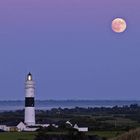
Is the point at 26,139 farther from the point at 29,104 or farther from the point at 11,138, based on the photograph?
the point at 29,104

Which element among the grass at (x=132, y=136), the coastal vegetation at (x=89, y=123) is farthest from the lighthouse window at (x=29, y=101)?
the grass at (x=132, y=136)

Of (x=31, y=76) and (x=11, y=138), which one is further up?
(x=31, y=76)

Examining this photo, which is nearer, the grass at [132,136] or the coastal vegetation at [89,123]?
the grass at [132,136]

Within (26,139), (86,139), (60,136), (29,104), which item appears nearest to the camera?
→ (86,139)

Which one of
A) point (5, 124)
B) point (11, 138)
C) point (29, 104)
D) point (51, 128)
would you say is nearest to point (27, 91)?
point (29, 104)

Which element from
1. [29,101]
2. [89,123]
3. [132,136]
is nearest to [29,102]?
[29,101]

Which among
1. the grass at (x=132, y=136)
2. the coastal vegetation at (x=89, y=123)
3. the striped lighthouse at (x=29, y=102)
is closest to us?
the grass at (x=132, y=136)

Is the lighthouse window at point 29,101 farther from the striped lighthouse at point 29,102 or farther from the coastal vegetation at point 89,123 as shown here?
the coastal vegetation at point 89,123

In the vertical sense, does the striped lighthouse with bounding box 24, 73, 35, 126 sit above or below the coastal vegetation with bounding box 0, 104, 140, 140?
above

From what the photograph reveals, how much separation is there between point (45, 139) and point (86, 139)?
12.3 ft

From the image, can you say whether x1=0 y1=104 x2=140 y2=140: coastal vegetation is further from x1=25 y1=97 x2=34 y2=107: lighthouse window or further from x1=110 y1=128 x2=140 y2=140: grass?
x1=25 y1=97 x2=34 y2=107: lighthouse window

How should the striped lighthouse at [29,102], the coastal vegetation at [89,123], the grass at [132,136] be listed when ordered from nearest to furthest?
the grass at [132,136] < the coastal vegetation at [89,123] < the striped lighthouse at [29,102]

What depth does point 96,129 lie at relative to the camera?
2440 inches

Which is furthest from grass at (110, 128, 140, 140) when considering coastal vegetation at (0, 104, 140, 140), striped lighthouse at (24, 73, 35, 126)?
striped lighthouse at (24, 73, 35, 126)
